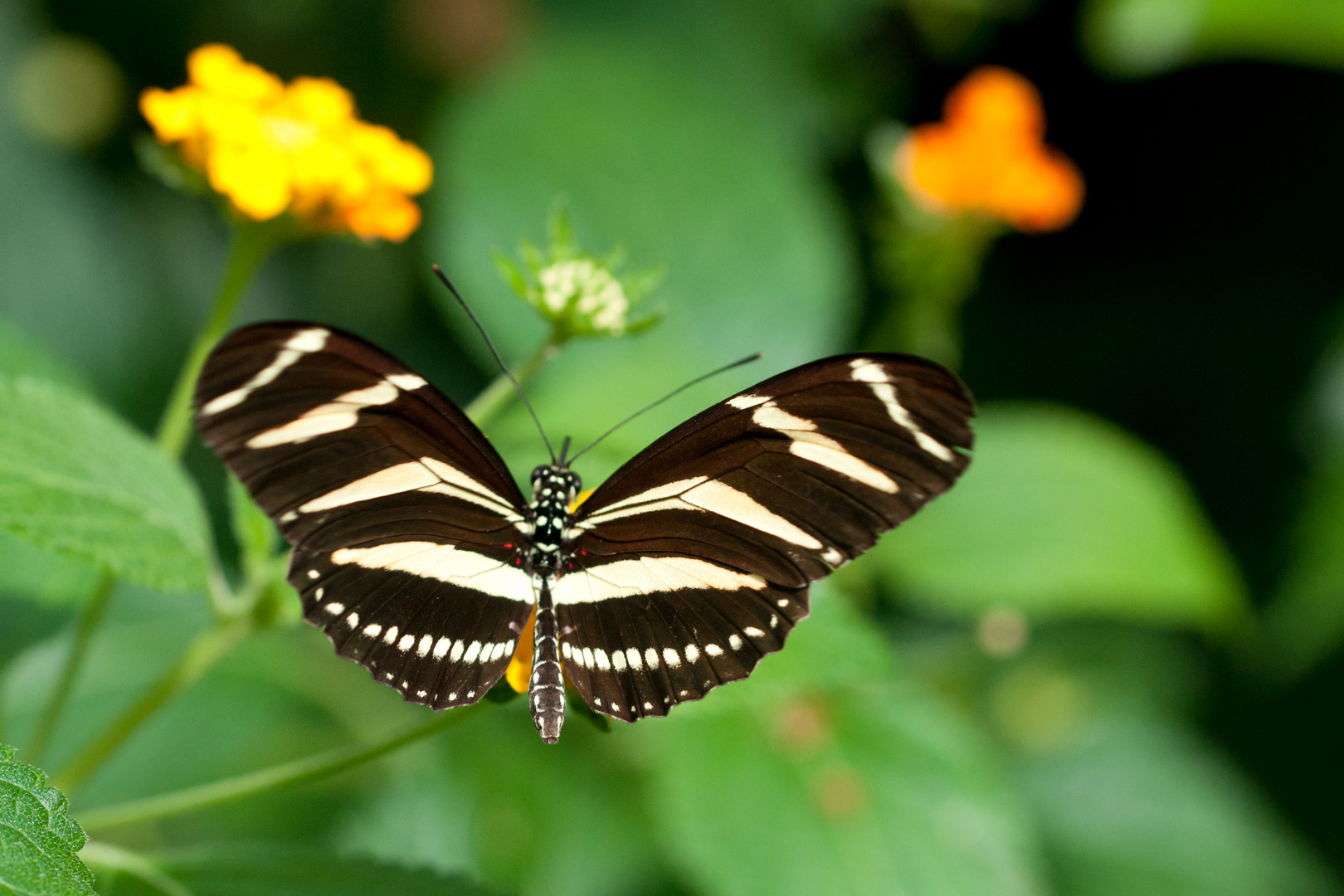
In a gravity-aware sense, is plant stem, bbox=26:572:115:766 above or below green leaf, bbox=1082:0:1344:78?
below

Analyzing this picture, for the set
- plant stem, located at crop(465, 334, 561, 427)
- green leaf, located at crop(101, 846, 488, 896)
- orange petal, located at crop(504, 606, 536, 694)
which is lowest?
green leaf, located at crop(101, 846, 488, 896)

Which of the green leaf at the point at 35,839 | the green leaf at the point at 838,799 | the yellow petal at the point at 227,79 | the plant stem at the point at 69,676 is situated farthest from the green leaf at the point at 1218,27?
the green leaf at the point at 35,839

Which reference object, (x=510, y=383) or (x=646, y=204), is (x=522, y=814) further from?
(x=646, y=204)

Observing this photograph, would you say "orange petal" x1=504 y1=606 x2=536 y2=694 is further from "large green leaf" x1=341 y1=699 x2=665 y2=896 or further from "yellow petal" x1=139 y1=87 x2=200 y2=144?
"large green leaf" x1=341 y1=699 x2=665 y2=896

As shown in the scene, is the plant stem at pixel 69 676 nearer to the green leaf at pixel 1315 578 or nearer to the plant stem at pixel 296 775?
the plant stem at pixel 296 775

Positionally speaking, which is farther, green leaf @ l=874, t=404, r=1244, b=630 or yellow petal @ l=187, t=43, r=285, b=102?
green leaf @ l=874, t=404, r=1244, b=630

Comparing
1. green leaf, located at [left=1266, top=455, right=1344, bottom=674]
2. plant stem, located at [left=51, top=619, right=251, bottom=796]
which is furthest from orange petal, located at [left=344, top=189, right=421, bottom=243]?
green leaf, located at [left=1266, top=455, right=1344, bottom=674]
